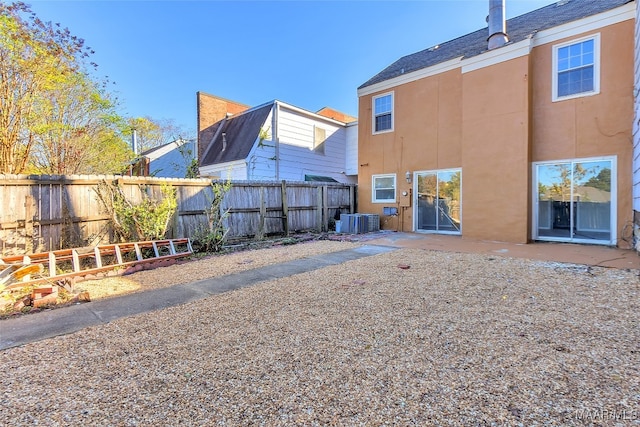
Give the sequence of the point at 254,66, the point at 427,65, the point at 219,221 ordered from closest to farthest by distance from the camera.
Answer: the point at 219,221, the point at 427,65, the point at 254,66

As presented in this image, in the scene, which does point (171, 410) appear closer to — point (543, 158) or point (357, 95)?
point (543, 158)

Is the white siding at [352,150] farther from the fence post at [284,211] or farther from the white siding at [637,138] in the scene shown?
the white siding at [637,138]

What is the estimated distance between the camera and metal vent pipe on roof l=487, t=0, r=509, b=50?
28.3 feet

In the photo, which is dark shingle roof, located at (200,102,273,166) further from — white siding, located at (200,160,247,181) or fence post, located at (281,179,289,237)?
fence post, located at (281,179,289,237)

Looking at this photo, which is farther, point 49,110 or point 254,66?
point 254,66

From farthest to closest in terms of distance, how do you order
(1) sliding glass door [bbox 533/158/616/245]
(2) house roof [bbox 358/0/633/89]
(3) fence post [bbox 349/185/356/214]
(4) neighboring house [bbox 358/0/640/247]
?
(3) fence post [bbox 349/185/356/214], (2) house roof [bbox 358/0/633/89], (1) sliding glass door [bbox 533/158/616/245], (4) neighboring house [bbox 358/0/640/247]

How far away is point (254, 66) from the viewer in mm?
15469

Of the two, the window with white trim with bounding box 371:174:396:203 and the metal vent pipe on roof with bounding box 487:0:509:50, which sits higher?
the metal vent pipe on roof with bounding box 487:0:509:50

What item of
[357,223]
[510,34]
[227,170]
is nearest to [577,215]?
[510,34]

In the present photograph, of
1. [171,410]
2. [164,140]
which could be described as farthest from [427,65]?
[164,140]

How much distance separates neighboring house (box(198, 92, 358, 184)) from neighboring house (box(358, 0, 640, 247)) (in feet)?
16.4

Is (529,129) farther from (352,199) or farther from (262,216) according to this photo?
(262,216)

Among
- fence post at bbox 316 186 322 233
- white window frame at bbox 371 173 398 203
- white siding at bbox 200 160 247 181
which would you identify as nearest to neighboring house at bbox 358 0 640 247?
white window frame at bbox 371 173 398 203

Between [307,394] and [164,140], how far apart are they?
2642 cm
